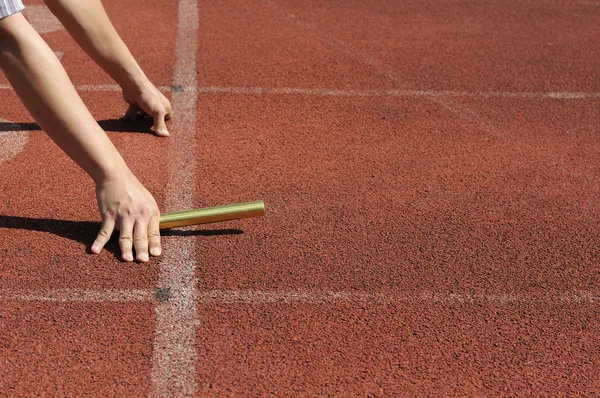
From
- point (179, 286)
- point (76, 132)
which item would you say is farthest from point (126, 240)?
point (76, 132)

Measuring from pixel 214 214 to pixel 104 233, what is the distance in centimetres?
46

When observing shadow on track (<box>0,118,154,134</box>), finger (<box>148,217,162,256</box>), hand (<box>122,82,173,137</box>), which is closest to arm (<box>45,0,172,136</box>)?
hand (<box>122,82,173,137</box>)

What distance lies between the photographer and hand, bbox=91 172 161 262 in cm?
301

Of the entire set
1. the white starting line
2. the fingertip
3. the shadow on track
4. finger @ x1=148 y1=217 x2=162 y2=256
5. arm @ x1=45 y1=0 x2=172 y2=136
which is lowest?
the shadow on track

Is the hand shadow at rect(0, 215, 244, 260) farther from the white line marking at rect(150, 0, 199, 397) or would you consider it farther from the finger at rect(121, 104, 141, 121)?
the finger at rect(121, 104, 141, 121)

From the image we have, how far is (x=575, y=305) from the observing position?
2971mm

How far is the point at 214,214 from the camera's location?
3.21 meters

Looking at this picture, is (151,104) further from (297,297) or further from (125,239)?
(297,297)

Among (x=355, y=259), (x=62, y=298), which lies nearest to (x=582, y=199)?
(x=355, y=259)

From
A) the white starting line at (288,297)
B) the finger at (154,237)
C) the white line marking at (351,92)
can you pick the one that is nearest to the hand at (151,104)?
the white line marking at (351,92)

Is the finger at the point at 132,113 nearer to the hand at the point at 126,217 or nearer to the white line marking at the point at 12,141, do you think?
the white line marking at the point at 12,141

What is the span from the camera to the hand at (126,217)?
3008mm

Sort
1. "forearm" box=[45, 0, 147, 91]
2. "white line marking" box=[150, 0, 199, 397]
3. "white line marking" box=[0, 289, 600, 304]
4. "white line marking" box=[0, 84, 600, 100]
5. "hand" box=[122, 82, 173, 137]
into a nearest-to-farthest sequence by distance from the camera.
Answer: "white line marking" box=[150, 0, 199, 397], "white line marking" box=[0, 289, 600, 304], "forearm" box=[45, 0, 147, 91], "hand" box=[122, 82, 173, 137], "white line marking" box=[0, 84, 600, 100]

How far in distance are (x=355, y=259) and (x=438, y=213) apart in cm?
58
